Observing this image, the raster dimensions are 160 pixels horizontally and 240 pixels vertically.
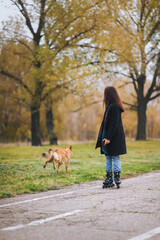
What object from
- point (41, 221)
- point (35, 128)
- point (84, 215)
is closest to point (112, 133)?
point (84, 215)

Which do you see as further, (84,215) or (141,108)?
(141,108)

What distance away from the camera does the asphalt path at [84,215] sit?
363 cm

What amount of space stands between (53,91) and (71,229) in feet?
64.3

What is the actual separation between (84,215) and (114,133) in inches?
110

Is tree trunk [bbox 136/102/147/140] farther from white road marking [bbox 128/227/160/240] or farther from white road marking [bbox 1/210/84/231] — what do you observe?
white road marking [bbox 128/227/160/240]

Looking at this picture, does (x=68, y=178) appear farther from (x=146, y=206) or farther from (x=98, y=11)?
(x=98, y=11)

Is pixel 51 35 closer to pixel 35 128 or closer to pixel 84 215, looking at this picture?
pixel 35 128

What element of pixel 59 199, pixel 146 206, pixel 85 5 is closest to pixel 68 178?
pixel 59 199

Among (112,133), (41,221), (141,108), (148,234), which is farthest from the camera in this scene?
(141,108)

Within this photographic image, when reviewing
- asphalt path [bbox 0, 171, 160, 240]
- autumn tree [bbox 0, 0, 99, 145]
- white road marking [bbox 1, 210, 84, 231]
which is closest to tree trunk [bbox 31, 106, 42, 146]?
autumn tree [bbox 0, 0, 99, 145]

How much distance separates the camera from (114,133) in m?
6.97

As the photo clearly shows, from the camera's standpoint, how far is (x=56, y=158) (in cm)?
827

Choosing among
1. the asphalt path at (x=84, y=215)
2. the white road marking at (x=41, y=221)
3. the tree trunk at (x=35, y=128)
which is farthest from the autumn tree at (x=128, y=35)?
the white road marking at (x=41, y=221)

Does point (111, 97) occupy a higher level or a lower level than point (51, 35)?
lower
